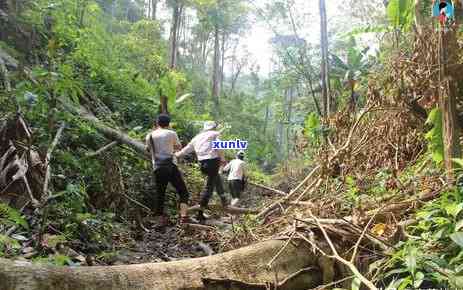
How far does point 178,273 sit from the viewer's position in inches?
110

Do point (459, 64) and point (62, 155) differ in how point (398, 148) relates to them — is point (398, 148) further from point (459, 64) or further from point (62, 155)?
point (62, 155)

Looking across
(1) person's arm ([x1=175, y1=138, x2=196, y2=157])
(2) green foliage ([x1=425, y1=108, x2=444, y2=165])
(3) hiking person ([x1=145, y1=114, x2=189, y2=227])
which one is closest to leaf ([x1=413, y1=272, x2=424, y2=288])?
(2) green foliage ([x1=425, y1=108, x2=444, y2=165])

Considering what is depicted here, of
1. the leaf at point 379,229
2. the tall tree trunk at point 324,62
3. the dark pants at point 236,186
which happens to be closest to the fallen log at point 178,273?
the leaf at point 379,229

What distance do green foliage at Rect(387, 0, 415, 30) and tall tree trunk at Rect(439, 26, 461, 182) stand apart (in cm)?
118

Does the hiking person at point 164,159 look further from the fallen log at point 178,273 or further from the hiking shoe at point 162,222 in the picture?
the fallen log at point 178,273

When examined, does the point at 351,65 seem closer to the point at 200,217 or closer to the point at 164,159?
the point at 200,217

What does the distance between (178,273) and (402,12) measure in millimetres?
3924

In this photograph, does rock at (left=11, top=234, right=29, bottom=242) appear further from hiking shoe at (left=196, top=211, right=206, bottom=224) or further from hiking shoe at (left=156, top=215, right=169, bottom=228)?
hiking shoe at (left=196, top=211, right=206, bottom=224)

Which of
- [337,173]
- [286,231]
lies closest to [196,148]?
[337,173]

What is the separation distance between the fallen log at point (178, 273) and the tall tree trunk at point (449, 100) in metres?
1.43

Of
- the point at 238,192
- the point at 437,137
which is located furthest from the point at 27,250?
the point at 238,192

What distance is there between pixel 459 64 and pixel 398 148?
5.12 feet

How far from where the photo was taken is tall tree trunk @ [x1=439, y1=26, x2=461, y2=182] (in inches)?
146

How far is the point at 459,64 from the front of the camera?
4.01m
